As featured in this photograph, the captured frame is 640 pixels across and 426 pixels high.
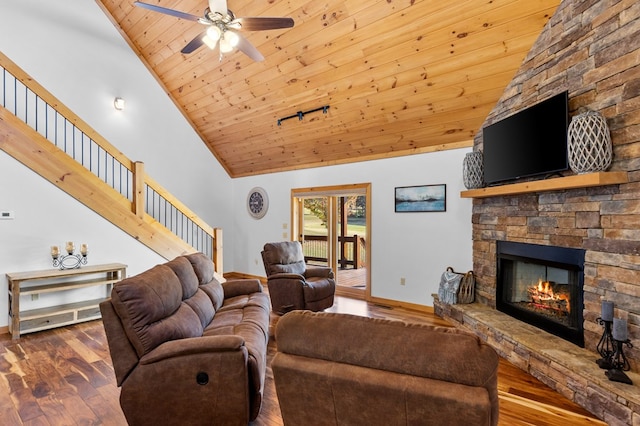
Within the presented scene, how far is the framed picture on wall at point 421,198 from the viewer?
176 inches

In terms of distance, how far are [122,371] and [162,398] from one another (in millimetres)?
272

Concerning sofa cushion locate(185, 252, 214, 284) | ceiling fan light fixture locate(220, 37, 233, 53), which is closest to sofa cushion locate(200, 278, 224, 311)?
sofa cushion locate(185, 252, 214, 284)

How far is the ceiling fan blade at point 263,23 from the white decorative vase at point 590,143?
2.36 meters

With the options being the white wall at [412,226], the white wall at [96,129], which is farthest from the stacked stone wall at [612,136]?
the white wall at [96,129]

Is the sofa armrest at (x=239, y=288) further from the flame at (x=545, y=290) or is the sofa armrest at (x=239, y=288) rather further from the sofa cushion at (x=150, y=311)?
the flame at (x=545, y=290)

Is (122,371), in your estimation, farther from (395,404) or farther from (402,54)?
(402,54)

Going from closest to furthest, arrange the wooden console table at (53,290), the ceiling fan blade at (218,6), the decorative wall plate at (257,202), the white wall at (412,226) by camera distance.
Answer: the ceiling fan blade at (218,6), the wooden console table at (53,290), the white wall at (412,226), the decorative wall plate at (257,202)

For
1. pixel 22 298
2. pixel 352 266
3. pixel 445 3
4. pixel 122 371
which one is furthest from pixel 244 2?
pixel 352 266

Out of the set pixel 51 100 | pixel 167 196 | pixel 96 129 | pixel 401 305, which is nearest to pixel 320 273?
pixel 401 305

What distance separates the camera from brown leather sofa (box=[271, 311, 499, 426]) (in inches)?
41.6

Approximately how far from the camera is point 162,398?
1836 millimetres

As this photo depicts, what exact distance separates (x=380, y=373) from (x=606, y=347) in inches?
91.7

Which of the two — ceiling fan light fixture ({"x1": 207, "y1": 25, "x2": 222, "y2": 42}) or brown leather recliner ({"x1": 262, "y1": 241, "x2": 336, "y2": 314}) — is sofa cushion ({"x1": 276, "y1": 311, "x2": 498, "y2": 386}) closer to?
ceiling fan light fixture ({"x1": 207, "y1": 25, "x2": 222, "y2": 42})

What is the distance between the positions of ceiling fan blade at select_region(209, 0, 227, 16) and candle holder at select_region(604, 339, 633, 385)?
374cm
